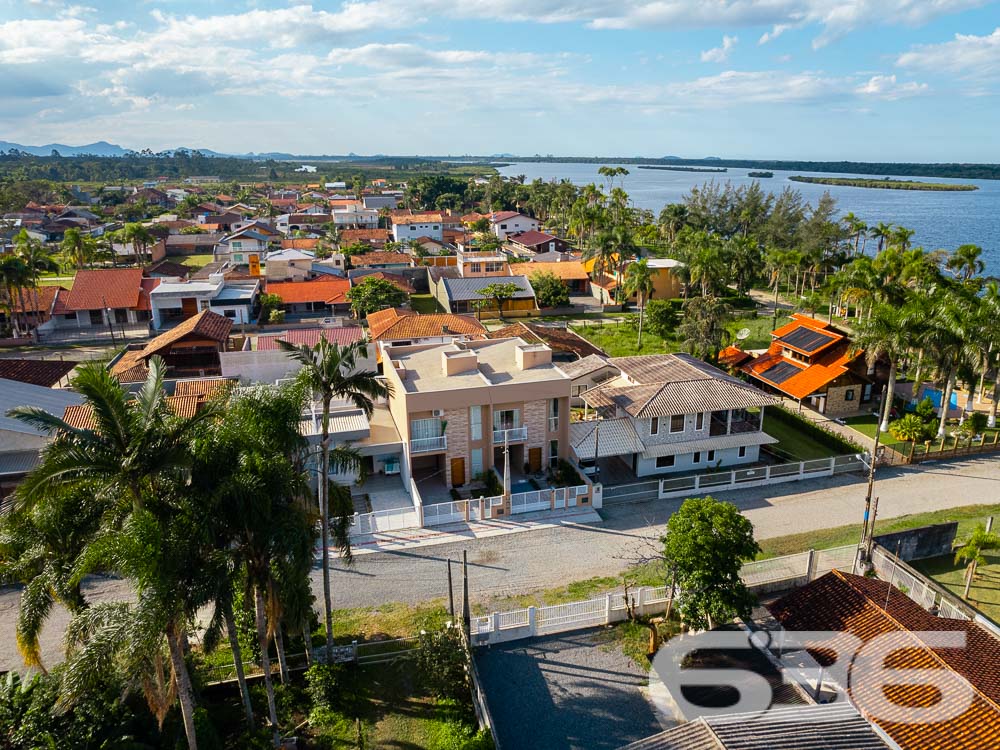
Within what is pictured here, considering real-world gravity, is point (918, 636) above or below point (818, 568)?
above

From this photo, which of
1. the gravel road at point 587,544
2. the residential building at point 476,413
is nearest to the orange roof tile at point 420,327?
the residential building at point 476,413

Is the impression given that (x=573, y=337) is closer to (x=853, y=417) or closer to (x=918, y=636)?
(x=853, y=417)

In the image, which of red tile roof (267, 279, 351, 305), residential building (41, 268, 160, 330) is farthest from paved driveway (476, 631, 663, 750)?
residential building (41, 268, 160, 330)

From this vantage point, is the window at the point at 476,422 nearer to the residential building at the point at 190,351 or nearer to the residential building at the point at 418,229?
the residential building at the point at 190,351

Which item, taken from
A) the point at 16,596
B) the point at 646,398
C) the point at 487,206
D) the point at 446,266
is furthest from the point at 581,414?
the point at 487,206

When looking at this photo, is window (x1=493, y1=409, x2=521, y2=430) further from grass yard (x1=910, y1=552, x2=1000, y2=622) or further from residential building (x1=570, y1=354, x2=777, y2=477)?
grass yard (x1=910, y1=552, x2=1000, y2=622)

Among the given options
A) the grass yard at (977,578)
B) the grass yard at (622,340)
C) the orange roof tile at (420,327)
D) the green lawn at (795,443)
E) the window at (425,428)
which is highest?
→ the orange roof tile at (420,327)
